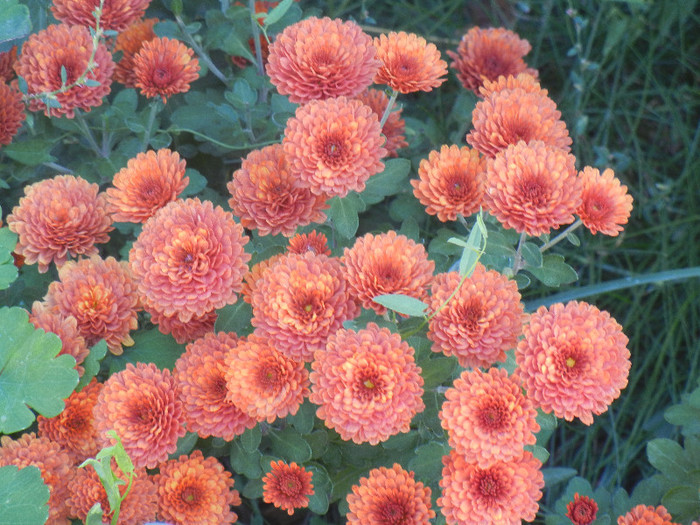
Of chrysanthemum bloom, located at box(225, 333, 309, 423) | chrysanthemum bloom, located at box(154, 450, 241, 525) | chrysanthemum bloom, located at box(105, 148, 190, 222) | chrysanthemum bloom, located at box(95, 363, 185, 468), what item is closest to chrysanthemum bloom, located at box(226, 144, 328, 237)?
chrysanthemum bloom, located at box(105, 148, 190, 222)

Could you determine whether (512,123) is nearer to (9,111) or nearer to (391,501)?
(391,501)

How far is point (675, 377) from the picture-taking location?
6.01ft

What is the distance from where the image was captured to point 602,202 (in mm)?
1145

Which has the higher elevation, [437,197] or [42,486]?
[437,197]

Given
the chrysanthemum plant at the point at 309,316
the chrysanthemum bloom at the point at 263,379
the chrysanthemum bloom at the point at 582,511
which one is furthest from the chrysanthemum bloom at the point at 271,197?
the chrysanthemum bloom at the point at 582,511

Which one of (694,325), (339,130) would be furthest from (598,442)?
(339,130)

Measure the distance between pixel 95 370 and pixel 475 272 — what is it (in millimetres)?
672

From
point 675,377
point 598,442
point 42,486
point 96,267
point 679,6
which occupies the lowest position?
point 598,442

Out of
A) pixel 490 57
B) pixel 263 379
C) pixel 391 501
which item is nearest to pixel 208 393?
pixel 263 379

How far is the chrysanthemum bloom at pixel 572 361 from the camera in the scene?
101cm

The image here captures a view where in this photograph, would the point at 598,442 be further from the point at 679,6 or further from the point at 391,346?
the point at 679,6

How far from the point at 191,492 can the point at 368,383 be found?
41 centimetres

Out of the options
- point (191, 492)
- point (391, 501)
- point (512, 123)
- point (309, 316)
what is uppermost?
point (512, 123)

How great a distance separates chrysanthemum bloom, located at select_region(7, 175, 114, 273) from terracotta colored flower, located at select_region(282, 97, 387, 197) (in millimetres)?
419
